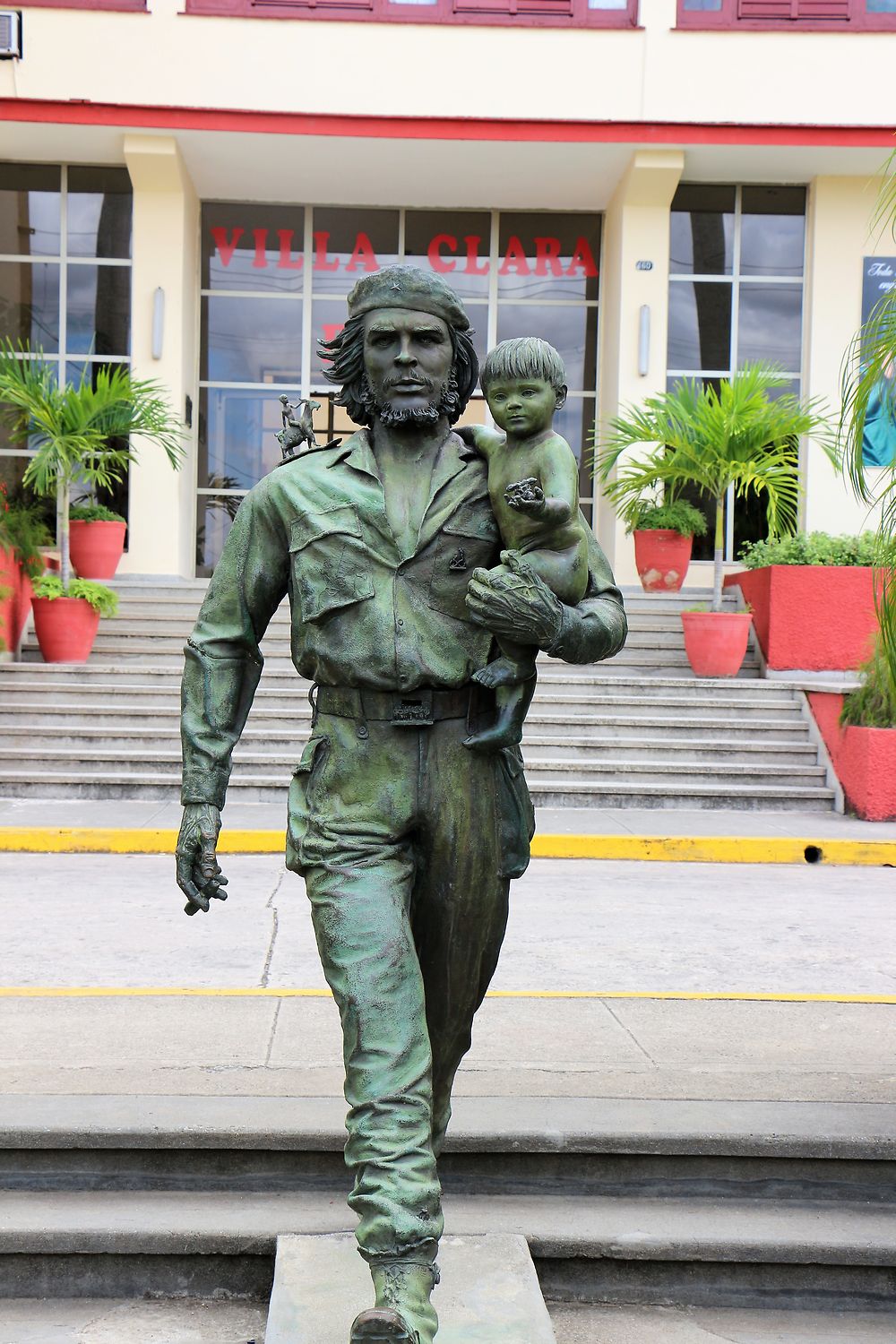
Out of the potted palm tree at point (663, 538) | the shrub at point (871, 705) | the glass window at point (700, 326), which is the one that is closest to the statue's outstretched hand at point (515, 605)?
the shrub at point (871, 705)

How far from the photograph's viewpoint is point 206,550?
1897 centimetres

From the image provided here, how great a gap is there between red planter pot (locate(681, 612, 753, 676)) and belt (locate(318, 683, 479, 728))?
34.0ft

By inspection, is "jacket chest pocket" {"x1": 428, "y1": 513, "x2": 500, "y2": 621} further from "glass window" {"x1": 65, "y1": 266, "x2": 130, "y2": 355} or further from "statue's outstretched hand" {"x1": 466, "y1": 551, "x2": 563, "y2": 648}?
"glass window" {"x1": 65, "y1": 266, "x2": 130, "y2": 355}

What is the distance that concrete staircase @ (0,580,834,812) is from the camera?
1116 centimetres

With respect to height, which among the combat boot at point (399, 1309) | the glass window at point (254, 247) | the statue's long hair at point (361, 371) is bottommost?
the combat boot at point (399, 1309)

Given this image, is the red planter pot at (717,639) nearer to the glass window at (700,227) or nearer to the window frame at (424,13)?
the glass window at (700,227)

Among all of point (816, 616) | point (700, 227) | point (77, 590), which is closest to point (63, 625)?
point (77, 590)

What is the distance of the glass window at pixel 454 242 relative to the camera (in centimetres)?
1894

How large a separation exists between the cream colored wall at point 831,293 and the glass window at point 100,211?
8.57 metres

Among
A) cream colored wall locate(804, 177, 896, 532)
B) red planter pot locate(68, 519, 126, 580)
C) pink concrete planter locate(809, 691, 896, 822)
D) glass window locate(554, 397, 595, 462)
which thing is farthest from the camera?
glass window locate(554, 397, 595, 462)

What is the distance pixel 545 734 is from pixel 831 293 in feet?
28.3

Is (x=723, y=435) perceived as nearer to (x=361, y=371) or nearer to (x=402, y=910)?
(x=361, y=371)

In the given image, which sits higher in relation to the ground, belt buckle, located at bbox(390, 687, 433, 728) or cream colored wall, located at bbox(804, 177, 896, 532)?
cream colored wall, located at bbox(804, 177, 896, 532)

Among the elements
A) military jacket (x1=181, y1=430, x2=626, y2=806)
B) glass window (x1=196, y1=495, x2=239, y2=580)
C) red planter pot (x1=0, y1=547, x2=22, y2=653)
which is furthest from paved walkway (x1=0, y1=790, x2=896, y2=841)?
glass window (x1=196, y1=495, x2=239, y2=580)
